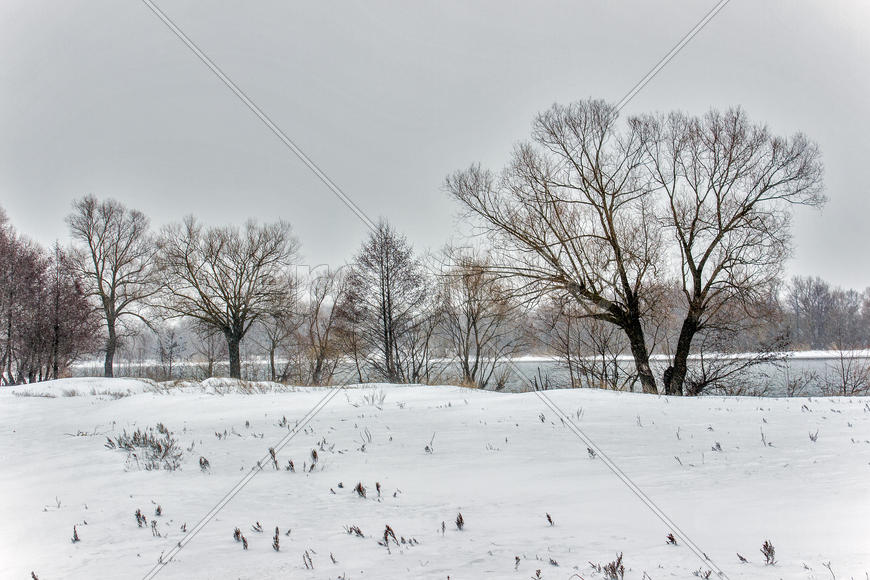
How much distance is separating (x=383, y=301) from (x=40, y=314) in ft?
72.8

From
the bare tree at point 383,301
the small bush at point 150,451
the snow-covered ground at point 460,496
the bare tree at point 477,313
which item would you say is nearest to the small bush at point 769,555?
the snow-covered ground at point 460,496

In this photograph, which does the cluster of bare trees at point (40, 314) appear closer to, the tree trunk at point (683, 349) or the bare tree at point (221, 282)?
the bare tree at point (221, 282)

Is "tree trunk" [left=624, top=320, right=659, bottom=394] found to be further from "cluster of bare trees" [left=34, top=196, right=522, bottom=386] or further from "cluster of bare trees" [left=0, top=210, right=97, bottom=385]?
"cluster of bare trees" [left=0, top=210, right=97, bottom=385]

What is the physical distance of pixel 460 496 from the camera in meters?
3.93

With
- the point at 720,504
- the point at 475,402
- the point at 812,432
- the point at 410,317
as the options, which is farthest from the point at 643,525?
the point at 410,317

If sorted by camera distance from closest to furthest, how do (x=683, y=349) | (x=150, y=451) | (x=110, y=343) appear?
(x=150, y=451) → (x=683, y=349) → (x=110, y=343)

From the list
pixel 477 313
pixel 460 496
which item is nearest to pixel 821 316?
pixel 477 313

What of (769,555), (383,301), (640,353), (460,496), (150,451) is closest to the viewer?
(769,555)

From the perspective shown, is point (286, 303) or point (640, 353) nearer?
point (640, 353)

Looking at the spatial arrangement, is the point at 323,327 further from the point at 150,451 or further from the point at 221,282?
the point at 150,451

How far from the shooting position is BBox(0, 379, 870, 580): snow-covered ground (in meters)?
2.74

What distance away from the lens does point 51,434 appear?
721cm

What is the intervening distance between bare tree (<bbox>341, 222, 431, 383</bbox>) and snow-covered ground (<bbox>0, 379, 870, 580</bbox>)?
904 inches

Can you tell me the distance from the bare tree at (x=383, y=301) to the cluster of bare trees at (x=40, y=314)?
735 inches
